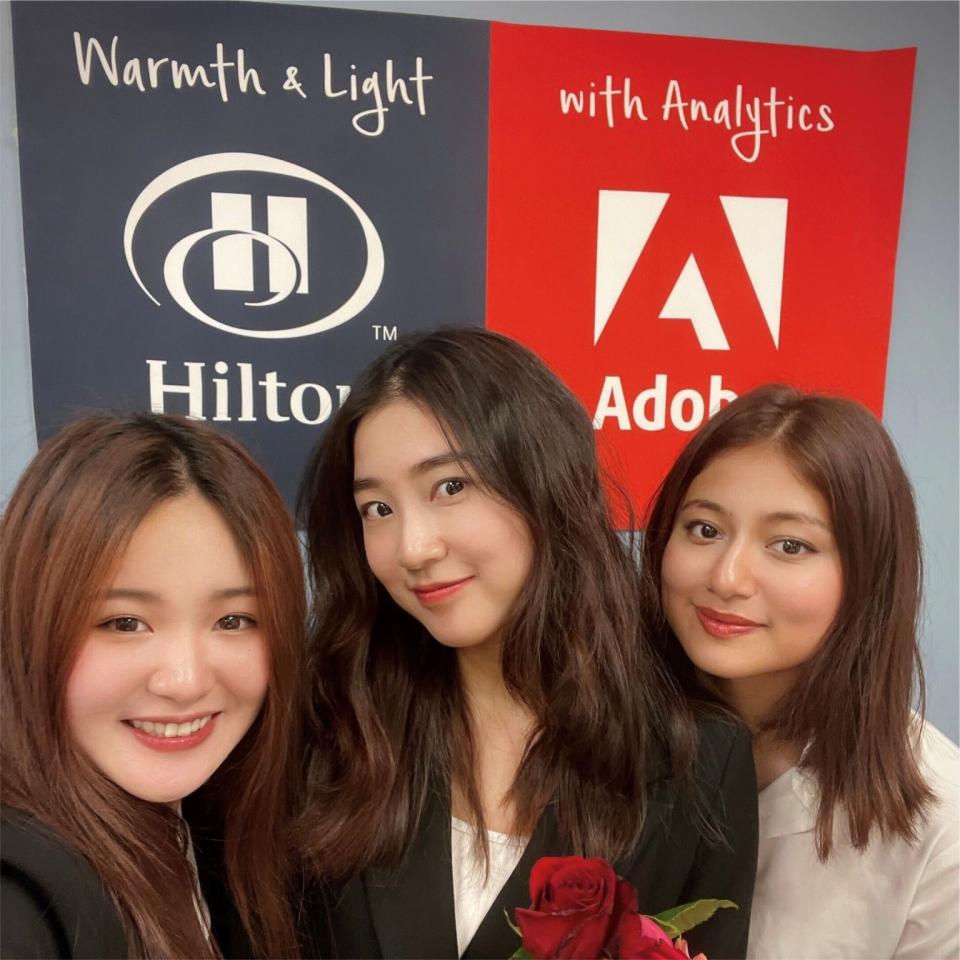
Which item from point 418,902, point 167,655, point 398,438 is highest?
point 398,438

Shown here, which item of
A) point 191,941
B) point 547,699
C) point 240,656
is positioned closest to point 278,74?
point 240,656

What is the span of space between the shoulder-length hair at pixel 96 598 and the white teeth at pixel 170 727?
7 cm

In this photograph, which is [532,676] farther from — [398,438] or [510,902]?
[398,438]

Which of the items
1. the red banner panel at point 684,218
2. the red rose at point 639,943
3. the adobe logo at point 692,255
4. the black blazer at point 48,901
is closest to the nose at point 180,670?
the black blazer at point 48,901

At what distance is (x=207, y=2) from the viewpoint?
1.44m

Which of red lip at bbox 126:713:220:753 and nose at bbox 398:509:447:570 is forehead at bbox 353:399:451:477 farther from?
red lip at bbox 126:713:220:753

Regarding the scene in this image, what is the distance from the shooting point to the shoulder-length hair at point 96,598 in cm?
79

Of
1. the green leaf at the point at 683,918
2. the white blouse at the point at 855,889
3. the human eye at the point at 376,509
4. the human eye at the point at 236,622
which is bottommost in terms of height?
the white blouse at the point at 855,889

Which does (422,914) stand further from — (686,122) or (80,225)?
(686,122)

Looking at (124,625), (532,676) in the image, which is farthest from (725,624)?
→ (124,625)

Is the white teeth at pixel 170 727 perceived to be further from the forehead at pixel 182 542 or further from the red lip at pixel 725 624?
the red lip at pixel 725 624

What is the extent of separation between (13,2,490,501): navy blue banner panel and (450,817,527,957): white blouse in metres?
0.92

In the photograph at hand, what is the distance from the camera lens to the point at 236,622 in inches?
35.6

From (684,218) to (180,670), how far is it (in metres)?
1.39
